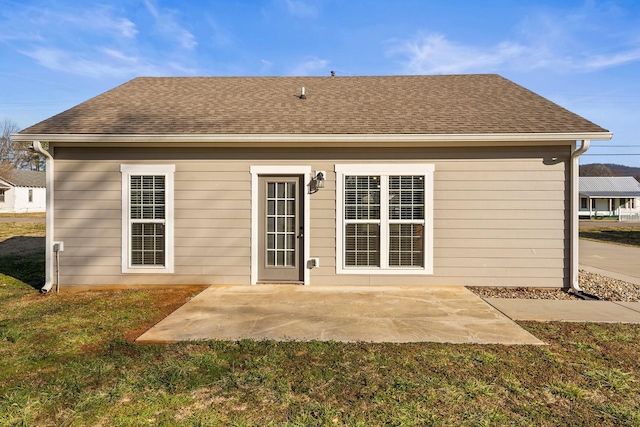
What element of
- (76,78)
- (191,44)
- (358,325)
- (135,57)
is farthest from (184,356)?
(76,78)

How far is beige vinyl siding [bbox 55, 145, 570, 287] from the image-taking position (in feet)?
19.6

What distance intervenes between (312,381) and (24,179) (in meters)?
43.1

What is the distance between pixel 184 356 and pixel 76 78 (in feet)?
77.4

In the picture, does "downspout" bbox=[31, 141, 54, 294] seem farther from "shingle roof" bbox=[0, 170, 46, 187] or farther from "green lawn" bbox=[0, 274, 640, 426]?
"shingle roof" bbox=[0, 170, 46, 187]

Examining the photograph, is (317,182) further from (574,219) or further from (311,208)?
(574,219)

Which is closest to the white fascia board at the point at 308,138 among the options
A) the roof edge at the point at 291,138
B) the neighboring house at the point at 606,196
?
the roof edge at the point at 291,138

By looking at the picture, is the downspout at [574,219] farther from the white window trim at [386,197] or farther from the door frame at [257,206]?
the door frame at [257,206]

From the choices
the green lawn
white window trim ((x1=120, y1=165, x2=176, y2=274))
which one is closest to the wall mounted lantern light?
white window trim ((x1=120, y1=165, x2=176, y2=274))

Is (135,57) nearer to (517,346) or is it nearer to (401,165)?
(401,165)

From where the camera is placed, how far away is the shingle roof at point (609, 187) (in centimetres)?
3547

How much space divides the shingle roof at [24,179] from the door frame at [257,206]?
3712 centimetres

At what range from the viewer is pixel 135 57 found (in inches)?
631

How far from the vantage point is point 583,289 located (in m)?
6.02

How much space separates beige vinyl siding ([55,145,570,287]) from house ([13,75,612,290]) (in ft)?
0.06
